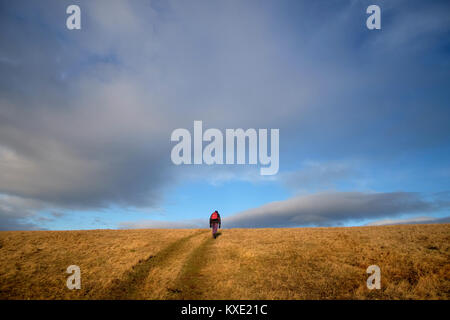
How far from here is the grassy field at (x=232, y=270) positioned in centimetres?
1065

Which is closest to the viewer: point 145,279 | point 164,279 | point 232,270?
point 164,279

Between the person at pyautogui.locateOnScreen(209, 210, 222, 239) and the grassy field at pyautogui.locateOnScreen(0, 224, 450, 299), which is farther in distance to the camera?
the person at pyautogui.locateOnScreen(209, 210, 222, 239)

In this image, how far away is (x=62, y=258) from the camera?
17.0 m

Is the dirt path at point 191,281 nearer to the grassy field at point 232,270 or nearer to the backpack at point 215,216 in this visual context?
the grassy field at point 232,270

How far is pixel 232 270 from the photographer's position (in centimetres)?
1401

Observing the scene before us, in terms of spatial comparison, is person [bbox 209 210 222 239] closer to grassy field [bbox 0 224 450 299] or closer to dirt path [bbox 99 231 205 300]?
grassy field [bbox 0 224 450 299]

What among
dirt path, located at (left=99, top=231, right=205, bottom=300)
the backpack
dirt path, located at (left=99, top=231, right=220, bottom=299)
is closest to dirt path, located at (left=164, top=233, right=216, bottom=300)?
dirt path, located at (left=99, top=231, right=220, bottom=299)

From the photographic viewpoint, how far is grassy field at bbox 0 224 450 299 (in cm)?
1065

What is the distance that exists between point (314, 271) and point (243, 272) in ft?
14.2

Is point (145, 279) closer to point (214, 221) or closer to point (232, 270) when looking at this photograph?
point (232, 270)

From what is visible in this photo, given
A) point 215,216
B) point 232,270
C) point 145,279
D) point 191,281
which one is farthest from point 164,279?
point 215,216

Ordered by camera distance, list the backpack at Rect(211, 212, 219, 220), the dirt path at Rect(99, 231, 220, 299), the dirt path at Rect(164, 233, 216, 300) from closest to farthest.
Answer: the dirt path at Rect(164, 233, 216, 300)
the dirt path at Rect(99, 231, 220, 299)
the backpack at Rect(211, 212, 219, 220)
